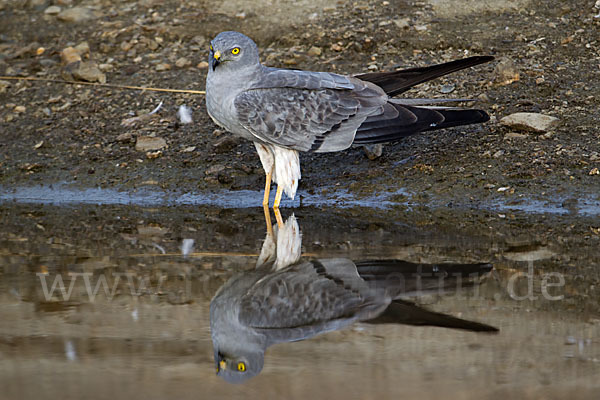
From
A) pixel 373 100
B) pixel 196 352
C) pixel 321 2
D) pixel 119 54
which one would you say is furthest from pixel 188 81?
pixel 196 352

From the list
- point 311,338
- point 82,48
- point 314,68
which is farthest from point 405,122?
point 82,48

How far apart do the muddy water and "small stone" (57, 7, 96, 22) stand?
3.74 meters

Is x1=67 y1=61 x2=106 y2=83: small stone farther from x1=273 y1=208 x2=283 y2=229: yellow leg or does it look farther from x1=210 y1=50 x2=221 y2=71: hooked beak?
x1=273 y1=208 x2=283 y2=229: yellow leg

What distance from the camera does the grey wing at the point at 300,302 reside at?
145 inches

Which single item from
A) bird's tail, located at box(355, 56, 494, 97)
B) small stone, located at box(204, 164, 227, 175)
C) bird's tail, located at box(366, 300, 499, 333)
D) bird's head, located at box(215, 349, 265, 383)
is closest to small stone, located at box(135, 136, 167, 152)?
small stone, located at box(204, 164, 227, 175)

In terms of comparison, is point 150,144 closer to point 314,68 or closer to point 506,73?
point 314,68

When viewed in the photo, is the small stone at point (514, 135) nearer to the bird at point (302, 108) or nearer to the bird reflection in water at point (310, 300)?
the bird at point (302, 108)

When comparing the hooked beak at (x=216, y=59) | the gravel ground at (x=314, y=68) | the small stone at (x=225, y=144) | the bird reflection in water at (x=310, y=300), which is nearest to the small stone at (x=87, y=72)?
the gravel ground at (x=314, y=68)

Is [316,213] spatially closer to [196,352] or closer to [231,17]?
[196,352]

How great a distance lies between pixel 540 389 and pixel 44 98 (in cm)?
630

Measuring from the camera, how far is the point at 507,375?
2.98 m

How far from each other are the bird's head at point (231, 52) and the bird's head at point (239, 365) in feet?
9.63

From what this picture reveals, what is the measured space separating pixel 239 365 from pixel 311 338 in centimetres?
40

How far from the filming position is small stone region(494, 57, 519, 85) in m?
7.12
